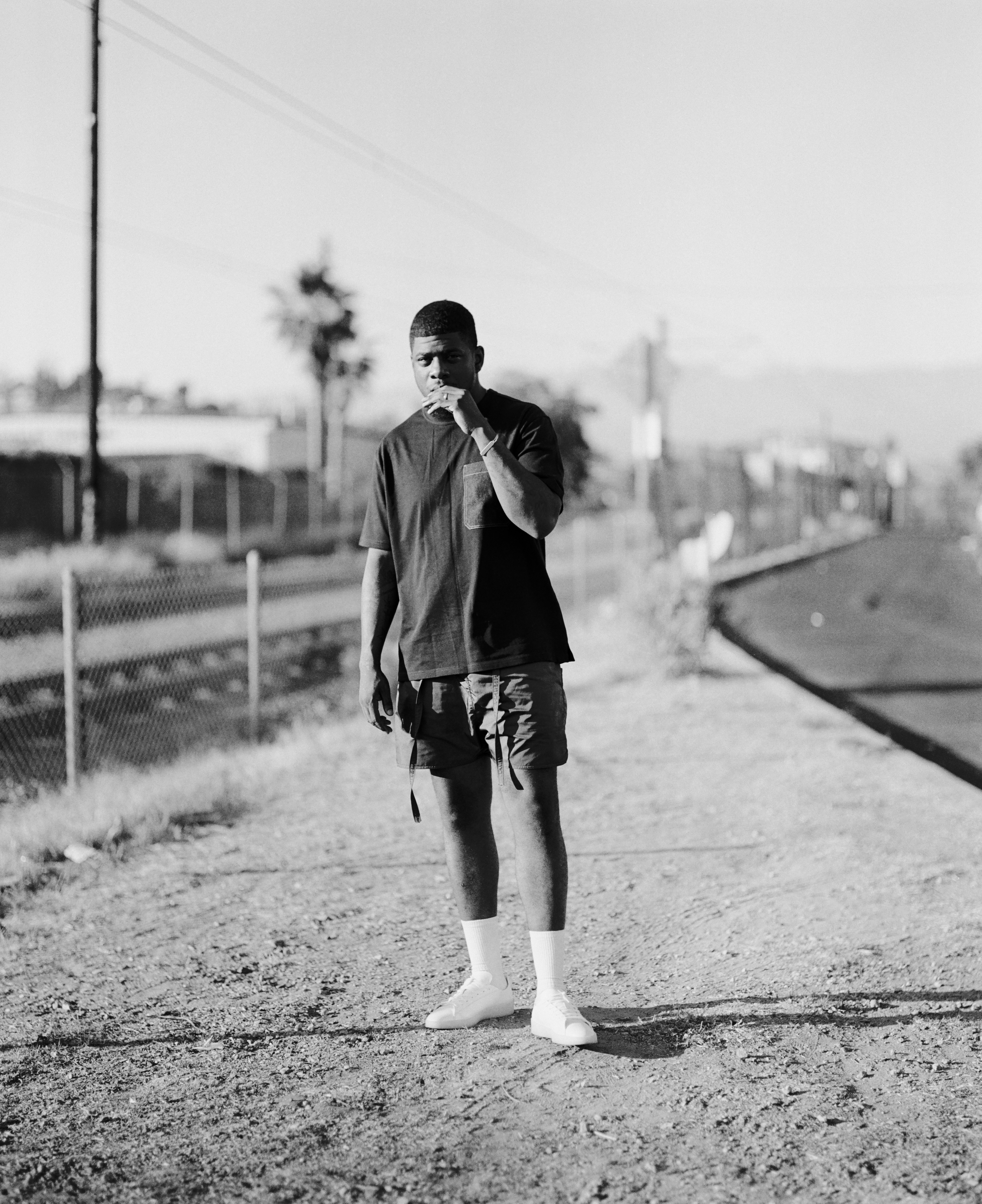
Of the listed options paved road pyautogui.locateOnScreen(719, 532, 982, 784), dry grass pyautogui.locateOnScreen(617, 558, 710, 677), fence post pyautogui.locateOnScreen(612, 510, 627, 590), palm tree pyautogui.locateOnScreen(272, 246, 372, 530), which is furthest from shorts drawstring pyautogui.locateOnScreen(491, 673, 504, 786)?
palm tree pyautogui.locateOnScreen(272, 246, 372, 530)

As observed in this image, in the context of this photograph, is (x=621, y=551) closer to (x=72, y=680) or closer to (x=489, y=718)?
(x=72, y=680)

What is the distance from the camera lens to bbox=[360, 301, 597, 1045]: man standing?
11.9 feet

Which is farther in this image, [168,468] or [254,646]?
[168,468]

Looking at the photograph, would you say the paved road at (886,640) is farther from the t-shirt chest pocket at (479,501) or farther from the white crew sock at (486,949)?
the t-shirt chest pocket at (479,501)

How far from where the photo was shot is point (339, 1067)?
3547 mm

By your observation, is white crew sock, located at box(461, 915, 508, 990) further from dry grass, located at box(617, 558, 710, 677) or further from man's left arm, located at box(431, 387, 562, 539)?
dry grass, located at box(617, 558, 710, 677)

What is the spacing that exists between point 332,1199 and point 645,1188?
1.90ft

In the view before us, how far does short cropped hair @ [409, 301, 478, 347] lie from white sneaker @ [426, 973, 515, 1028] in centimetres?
158

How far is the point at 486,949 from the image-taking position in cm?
388

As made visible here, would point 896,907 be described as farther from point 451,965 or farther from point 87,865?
point 87,865

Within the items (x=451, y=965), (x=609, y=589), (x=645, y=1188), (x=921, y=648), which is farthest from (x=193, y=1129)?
(x=609, y=589)

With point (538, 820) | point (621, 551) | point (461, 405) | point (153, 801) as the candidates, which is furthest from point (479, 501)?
point (621, 551)

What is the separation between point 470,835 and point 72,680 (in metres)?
4.12

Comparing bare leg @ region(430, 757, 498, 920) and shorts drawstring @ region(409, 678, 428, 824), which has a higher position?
shorts drawstring @ region(409, 678, 428, 824)
